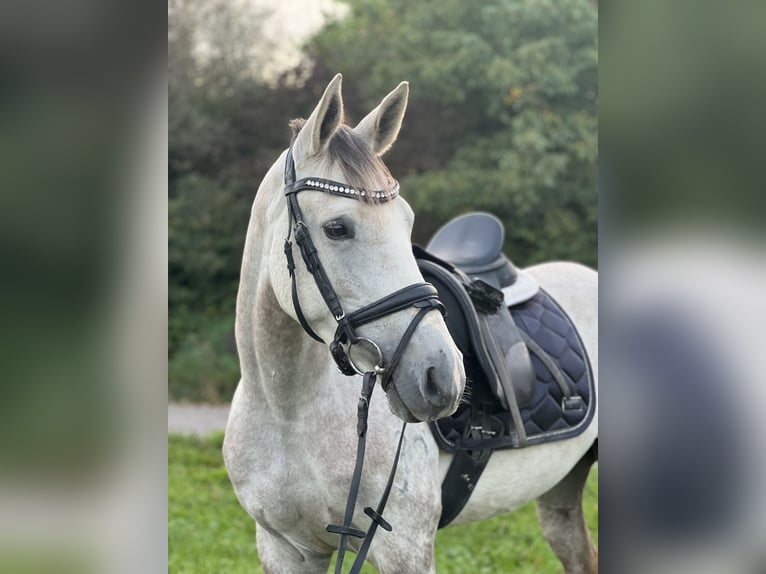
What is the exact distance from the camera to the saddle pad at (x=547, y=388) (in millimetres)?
2600

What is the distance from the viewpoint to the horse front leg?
251 cm

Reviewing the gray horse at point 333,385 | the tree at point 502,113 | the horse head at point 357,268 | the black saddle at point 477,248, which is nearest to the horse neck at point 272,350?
the gray horse at point 333,385

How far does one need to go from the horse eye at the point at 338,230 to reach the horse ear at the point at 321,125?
8.9 inches

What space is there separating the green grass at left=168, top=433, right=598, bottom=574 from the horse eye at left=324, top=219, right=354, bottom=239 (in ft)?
9.74

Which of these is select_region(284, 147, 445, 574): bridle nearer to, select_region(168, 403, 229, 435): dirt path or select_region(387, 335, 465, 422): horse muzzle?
select_region(387, 335, 465, 422): horse muzzle

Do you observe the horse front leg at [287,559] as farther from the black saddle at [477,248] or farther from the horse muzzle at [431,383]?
the black saddle at [477,248]

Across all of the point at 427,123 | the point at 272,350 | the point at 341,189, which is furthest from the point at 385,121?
the point at 427,123

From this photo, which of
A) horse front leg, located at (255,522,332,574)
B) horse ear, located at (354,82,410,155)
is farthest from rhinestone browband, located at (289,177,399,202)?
horse front leg, located at (255,522,332,574)

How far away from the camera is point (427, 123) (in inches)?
390

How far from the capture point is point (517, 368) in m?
2.68
